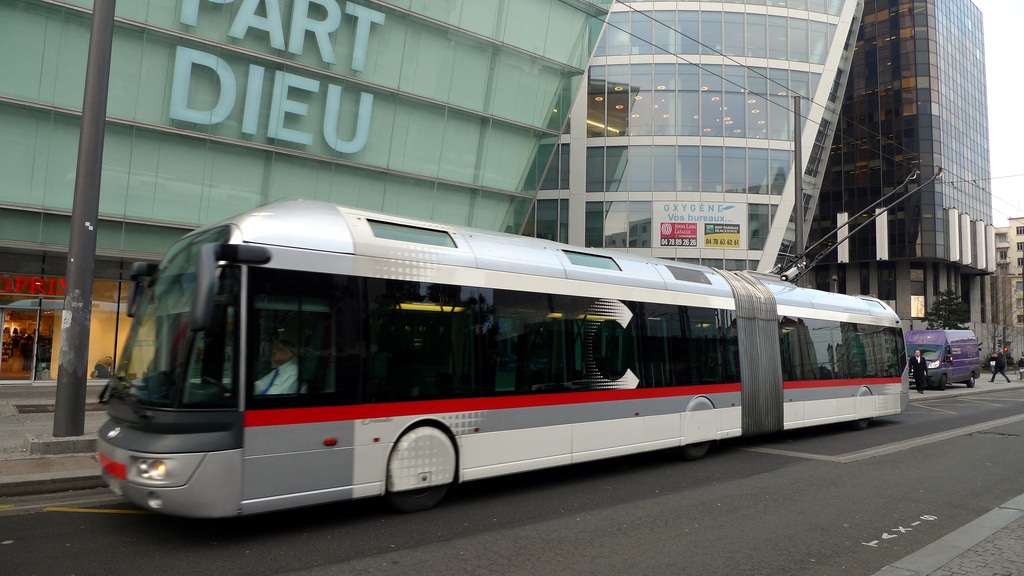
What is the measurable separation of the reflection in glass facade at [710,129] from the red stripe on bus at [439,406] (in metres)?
26.6

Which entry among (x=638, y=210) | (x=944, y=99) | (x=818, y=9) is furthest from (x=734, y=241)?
(x=944, y=99)

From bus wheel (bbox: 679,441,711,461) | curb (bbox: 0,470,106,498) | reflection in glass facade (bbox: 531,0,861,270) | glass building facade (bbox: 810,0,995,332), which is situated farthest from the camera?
glass building facade (bbox: 810,0,995,332)

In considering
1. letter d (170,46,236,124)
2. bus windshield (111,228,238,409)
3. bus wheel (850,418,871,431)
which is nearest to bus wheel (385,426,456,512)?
bus windshield (111,228,238,409)

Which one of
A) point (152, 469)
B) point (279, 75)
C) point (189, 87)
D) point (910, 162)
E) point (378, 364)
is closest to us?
point (152, 469)

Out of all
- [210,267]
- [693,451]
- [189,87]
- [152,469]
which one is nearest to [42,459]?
[152,469]

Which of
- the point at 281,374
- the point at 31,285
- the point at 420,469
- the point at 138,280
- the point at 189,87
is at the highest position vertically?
the point at 189,87

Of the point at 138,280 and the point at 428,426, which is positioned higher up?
the point at 138,280

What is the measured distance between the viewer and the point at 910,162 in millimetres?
67750

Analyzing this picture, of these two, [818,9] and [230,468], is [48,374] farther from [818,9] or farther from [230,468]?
[818,9]

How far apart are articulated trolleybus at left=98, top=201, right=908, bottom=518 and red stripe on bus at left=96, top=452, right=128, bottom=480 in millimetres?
35

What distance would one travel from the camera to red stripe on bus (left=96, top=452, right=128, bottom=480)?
584 centimetres

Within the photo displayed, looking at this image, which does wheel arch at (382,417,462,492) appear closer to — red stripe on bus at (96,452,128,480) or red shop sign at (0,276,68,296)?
red stripe on bus at (96,452,128,480)

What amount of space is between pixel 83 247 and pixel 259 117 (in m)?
9.31

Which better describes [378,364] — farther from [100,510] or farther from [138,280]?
[100,510]
